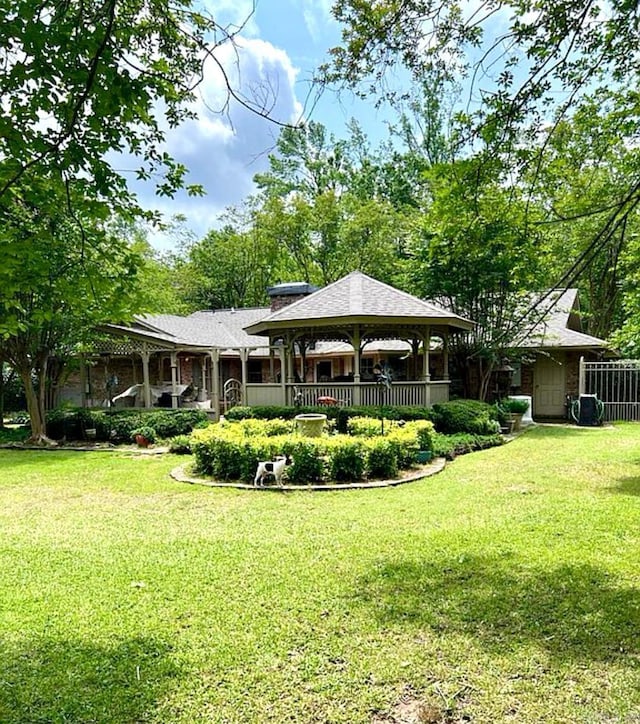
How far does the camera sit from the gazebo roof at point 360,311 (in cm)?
1341

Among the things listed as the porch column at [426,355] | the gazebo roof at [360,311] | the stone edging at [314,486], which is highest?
the gazebo roof at [360,311]

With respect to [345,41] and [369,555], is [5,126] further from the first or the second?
[369,555]

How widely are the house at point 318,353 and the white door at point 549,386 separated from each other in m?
0.03

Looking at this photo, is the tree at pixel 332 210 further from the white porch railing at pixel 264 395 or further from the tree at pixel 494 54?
the tree at pixel 494 54

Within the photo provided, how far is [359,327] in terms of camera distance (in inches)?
548

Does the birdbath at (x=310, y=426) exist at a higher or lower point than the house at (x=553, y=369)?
lower

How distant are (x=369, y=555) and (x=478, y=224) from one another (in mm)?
3278

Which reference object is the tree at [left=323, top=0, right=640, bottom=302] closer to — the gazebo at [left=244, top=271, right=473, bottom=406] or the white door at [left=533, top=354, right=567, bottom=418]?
the gazebo at [left=244, top=271, right=473, bottom=406]

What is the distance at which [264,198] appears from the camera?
33594 millimetres

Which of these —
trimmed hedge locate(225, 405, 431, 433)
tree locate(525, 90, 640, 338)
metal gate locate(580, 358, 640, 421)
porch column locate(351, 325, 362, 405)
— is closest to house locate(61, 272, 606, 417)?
porch column locate(351, 325, 362, 405)

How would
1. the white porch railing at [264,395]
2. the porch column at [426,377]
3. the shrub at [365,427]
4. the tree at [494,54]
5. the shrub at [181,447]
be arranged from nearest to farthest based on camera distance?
the tree at [494,54]
the shrub at [365,427]
the shrub at [181,447]
the porch column at [426,377]
the white porch railing at [264,395]

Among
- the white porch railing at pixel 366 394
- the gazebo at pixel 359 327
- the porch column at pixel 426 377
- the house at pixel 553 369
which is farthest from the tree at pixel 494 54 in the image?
the house at pixel 553 369

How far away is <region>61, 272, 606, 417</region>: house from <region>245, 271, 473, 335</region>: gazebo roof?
3 cm

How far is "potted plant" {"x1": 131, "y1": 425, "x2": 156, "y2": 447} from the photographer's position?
1335cm
